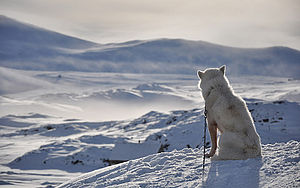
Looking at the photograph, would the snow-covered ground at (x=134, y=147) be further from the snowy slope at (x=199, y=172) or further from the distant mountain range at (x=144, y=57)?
the distant mountain range at (x=144, y=57)

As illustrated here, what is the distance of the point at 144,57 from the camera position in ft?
418

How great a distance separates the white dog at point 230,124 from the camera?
14.5 feet

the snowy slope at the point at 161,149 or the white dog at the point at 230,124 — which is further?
the white dog at the point at 230,124

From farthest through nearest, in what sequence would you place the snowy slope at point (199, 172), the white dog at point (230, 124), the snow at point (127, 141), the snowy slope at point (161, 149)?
1. the white dog at point (230, 124)
2. the snow at point (127, 141)
3. the snowy slope at point (161, 149)
4. the snowy slope at point (199, 172)

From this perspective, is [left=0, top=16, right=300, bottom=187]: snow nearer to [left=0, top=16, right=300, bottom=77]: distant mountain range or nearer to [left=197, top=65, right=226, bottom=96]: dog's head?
[left=197, top=65, right=226, bottom=96]: dog's head

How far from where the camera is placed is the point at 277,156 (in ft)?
14.6

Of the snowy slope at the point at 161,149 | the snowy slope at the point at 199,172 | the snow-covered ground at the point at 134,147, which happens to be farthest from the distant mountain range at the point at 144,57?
the snowy slope at the point at 199,172

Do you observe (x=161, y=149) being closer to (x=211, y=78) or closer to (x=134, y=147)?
(x=134, y=147)

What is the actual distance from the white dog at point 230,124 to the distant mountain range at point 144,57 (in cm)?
10493

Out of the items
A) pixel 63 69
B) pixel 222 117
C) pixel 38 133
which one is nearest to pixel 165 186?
pixel 222 117

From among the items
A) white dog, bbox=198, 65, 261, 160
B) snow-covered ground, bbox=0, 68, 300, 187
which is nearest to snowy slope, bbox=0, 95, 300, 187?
snow-covered ground, bbox=0, 68, 300, 187

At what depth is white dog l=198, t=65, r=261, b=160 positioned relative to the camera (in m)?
4.42

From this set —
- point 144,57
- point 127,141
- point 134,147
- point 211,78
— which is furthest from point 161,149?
point 144,57

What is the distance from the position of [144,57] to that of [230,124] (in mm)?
123654
